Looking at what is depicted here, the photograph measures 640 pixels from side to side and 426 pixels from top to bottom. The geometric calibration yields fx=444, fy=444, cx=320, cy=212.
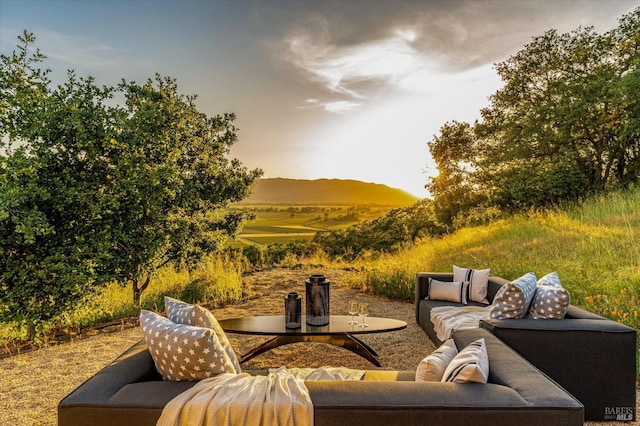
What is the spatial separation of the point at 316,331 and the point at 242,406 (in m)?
2.03

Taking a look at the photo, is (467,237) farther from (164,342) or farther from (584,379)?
(164,342)

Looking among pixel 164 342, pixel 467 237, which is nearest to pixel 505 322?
pixel 164 342

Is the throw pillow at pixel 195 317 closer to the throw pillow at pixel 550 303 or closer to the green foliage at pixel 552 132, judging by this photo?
the throw pillow at pixel 550 303

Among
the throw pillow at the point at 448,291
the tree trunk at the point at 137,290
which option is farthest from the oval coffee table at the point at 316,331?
the tree trunk at the point at 137,290

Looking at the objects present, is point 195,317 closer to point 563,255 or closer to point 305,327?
point 305,327

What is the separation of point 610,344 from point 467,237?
7.04 m

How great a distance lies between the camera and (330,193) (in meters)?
25.8

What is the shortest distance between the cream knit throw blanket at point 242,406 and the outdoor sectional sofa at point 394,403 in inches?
2.2

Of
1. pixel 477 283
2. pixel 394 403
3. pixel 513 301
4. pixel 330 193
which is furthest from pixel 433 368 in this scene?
pixel 330 193

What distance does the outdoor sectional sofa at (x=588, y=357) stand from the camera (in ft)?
10.2

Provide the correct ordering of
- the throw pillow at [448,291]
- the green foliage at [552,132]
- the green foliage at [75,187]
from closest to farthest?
the green foliage at [75,187]
the throw pillow at [448,291]
the green foliage at [552,132]

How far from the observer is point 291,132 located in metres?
10.3

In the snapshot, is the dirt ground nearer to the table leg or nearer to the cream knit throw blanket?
the table leg
